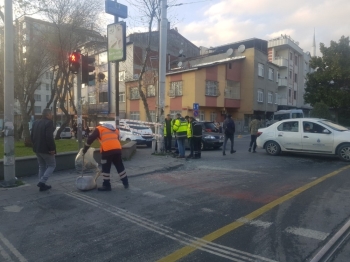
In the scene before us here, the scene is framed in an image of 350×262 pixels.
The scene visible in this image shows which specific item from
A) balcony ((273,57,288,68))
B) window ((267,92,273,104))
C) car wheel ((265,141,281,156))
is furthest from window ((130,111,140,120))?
car wheel ((265,141,281,156))

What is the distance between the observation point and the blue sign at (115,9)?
10211 millimetres

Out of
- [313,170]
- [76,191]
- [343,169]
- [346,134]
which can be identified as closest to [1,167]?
[76,191]

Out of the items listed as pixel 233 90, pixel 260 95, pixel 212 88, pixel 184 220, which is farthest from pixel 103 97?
pixel 184 220

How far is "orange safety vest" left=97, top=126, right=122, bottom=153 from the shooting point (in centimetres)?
689

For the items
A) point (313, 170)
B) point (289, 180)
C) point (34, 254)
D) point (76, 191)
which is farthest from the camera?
point (313, 170)

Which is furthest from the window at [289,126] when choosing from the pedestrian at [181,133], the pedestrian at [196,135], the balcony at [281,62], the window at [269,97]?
the balcony at [281,62]

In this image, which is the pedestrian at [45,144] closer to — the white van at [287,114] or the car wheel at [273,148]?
the car wheel at [273,148]

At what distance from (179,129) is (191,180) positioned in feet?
13.6

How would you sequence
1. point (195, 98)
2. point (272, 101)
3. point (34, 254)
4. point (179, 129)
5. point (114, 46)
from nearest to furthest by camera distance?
point (34, 254)
point (114, 46)
point (179, 129)
point (195, 98)
point (272, 101)

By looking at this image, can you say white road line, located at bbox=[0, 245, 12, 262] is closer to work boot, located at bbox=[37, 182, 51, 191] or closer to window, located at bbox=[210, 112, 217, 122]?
work boot, located at bbox=[37, 182, 51, 191]

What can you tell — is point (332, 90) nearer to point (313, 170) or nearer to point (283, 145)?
point (283, 145)

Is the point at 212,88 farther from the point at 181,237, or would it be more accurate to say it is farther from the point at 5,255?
the point at 5,255

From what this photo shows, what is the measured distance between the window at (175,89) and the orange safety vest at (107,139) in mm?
25345

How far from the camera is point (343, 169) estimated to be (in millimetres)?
9422
